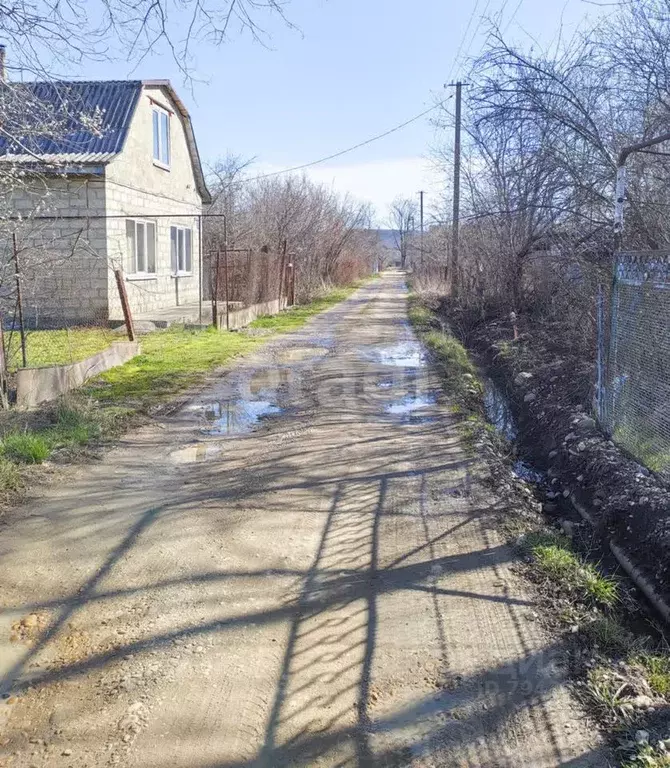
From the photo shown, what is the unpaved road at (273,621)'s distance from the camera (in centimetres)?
283

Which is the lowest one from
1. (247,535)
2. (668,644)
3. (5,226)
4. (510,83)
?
(668,644)

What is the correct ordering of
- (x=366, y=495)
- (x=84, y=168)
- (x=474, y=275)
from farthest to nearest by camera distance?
(x=474, y=275) → (x=84, y=168) → (x=366, y=495)

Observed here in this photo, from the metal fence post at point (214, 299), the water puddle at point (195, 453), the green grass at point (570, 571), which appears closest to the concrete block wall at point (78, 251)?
the metal fence post at point (214, 299)

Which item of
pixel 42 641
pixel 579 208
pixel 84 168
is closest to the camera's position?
pixel 42 641

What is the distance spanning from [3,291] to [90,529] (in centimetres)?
513

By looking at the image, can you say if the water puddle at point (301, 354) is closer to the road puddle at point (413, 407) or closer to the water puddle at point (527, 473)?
the road puddle at point (413, 407)

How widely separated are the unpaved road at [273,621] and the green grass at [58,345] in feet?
10.4

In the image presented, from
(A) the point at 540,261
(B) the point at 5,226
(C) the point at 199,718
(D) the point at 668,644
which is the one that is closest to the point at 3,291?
(B) the point at 5,226

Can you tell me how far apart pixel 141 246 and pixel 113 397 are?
10.1 m

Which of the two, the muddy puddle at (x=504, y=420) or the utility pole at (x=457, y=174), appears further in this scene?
the utility pole at (x=457, y=174)

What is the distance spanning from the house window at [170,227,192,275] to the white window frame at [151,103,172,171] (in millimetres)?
1983

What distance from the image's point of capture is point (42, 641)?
3508mm

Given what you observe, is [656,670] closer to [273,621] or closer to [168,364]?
[273,621]

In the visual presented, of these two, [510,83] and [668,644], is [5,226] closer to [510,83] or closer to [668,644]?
[510,83]
